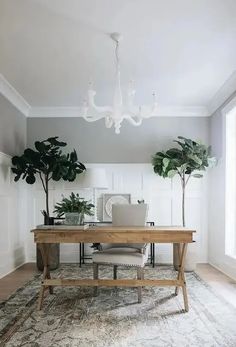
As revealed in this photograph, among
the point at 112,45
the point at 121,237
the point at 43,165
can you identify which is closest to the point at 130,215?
the point at 121,237

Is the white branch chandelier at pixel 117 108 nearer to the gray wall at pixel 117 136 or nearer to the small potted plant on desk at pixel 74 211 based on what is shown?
the small potted plant on desk at pixel 74 211

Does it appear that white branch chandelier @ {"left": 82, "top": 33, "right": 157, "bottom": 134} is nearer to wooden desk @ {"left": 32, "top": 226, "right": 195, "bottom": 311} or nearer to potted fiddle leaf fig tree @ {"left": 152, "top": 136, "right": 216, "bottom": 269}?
wooden desk @ {"left": 32, "top": 226, "right": 195, "bottom": 311}

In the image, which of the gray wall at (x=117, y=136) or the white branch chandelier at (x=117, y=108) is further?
the gray wall at (x=117, y=136)

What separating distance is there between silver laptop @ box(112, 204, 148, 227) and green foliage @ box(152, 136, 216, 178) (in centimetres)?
127

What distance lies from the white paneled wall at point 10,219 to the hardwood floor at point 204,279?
178 millimetres

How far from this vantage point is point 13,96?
17.1 feet

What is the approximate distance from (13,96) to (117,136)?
182 cm

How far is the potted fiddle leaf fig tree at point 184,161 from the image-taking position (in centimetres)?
525

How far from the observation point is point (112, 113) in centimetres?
381

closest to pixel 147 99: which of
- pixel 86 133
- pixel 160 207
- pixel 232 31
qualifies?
pixel 86 133

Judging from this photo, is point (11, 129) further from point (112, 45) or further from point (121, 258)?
point (121, 258)

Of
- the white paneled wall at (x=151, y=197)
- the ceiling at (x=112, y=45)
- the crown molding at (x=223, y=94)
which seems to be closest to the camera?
the ceiling at (x=112, y=45)

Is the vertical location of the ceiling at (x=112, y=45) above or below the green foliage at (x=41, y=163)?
above

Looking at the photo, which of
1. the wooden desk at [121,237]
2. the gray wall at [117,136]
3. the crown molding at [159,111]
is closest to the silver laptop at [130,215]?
the wooden desk at [121,237]
